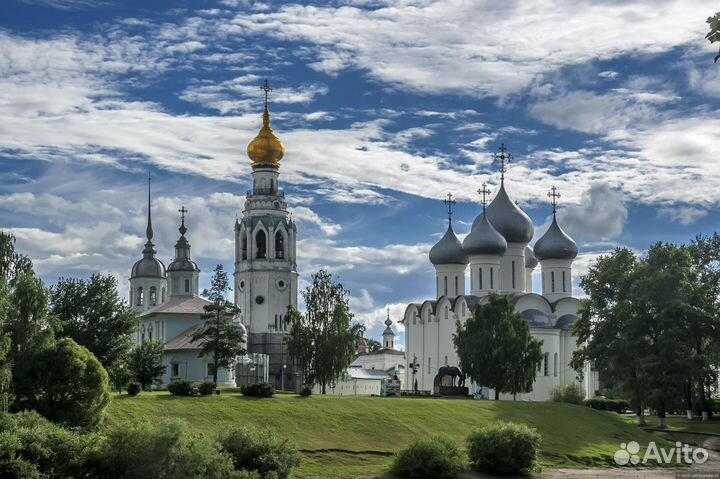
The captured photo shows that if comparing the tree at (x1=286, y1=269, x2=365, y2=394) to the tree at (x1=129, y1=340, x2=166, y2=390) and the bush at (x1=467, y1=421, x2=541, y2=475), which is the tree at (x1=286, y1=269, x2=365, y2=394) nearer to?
the tree at (x1=129, y1=340, x2=166, y2=390)

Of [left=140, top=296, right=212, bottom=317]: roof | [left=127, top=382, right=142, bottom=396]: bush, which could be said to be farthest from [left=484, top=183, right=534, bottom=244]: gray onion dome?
[left=127, top=382, right=142, bottom=396]: bush

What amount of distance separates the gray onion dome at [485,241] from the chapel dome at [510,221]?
3.06 meters

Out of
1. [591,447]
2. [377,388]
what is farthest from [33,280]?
[377,388]

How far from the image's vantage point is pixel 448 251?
300ft

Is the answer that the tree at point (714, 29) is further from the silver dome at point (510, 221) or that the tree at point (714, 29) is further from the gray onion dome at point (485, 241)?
the silver dome at point (510, 221)

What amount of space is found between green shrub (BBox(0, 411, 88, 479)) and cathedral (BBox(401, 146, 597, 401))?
170 feet

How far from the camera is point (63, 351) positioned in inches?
1656

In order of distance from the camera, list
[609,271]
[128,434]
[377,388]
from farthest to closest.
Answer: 1. [377,388]
2. [609,271]
3. [128,434]

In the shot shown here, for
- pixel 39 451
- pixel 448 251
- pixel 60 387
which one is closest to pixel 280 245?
pixel 448 251

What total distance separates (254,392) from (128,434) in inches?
710

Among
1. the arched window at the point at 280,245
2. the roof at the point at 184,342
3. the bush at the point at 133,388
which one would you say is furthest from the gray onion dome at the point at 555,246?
the bush at the point at 133,388

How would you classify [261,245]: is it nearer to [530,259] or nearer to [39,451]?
[530,259]

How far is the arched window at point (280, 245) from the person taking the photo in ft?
320

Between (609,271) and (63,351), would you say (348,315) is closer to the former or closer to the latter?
(609,271)
